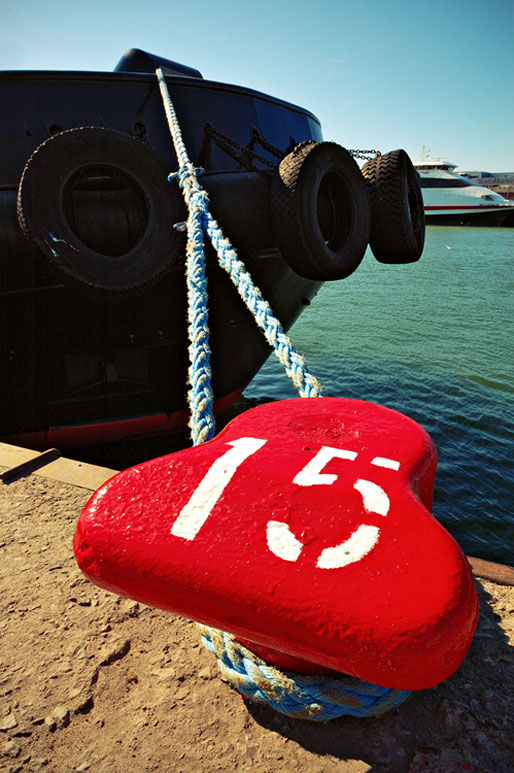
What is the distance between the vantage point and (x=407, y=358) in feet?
32.4

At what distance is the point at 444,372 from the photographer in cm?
905

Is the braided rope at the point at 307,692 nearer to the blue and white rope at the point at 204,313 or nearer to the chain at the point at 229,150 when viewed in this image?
the blue and white rope at the point at 204,313

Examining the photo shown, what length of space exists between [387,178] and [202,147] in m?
1.90

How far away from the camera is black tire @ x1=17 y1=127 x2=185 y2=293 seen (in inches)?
153

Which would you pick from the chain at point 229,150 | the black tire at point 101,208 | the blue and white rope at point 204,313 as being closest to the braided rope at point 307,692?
the blue and white rope at point 204,313

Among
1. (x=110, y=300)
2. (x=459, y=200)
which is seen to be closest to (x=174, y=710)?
(x=110, y=300)

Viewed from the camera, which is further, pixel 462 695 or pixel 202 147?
pixel 202 147

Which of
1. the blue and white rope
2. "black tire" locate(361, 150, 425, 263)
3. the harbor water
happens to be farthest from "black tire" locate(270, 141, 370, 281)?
the harbor water

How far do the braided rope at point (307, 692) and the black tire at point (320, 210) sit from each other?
12.0 feet

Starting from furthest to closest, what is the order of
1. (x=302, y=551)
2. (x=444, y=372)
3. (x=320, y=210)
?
(x=444, y=372) → (x=320, y=210) → (x=302, y=551)

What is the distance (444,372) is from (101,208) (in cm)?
675

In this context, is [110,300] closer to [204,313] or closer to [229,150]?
[204,313]

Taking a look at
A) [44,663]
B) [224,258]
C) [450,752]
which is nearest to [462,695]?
[450,752]

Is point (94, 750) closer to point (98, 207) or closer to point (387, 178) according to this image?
point (98, 207)
